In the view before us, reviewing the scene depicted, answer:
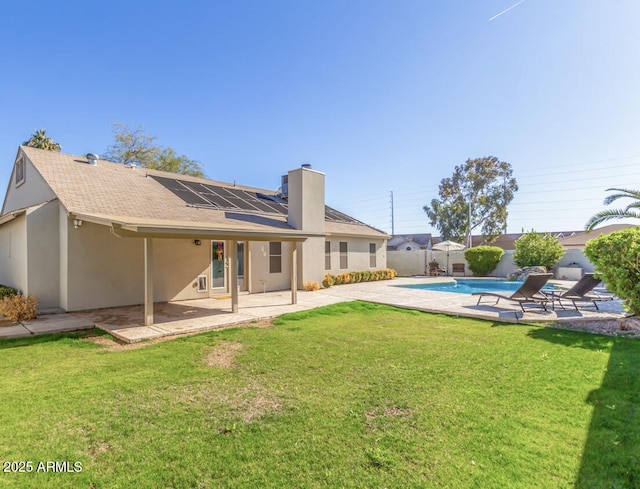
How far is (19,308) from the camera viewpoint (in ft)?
28.8

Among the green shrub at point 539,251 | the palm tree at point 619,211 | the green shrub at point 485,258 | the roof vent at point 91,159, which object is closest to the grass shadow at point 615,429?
the palm tree at point 619,211

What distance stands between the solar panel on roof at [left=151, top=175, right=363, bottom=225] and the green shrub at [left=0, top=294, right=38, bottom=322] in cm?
610

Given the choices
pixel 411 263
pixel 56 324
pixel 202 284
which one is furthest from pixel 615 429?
pixel 411 263

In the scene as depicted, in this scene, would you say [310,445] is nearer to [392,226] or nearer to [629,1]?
[629,1]

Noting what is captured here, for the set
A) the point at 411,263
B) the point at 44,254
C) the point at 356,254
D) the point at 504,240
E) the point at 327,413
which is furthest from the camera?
the point at 504,240

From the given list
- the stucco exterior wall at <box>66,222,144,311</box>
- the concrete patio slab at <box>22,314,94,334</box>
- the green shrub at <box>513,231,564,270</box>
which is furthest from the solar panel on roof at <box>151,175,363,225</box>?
the green shrub at <box>513,231,564,270</box>

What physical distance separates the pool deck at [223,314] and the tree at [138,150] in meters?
26.4

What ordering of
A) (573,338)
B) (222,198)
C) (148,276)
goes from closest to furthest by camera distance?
(573,338) → (148,276) → (222,198)

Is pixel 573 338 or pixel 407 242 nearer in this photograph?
pixel 573 338

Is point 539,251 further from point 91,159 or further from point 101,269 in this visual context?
point 91,159

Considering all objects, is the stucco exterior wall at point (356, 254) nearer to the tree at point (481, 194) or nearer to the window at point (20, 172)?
the window at point (20, 172)

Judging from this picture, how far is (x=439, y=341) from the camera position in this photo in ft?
23.1

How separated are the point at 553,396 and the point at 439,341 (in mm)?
2751

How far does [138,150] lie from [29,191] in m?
21.8
